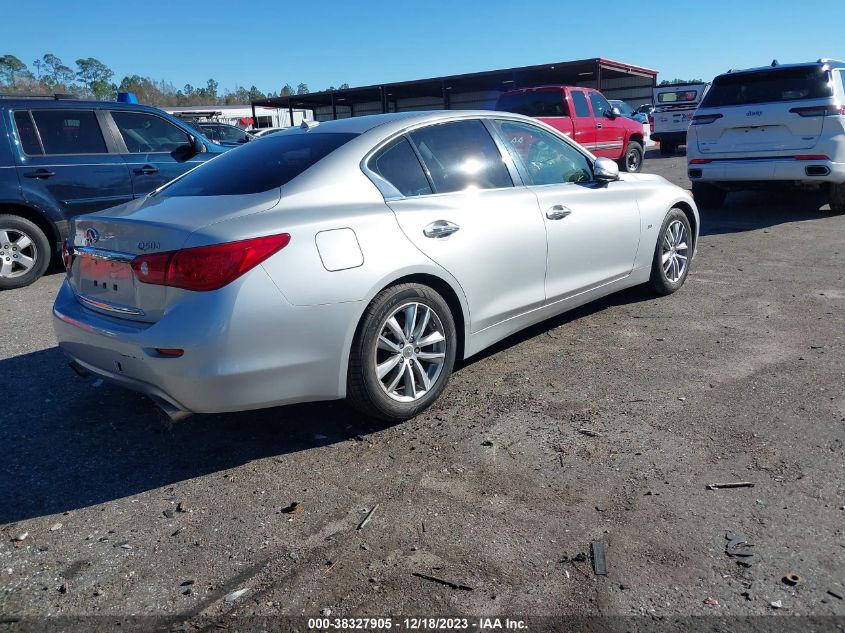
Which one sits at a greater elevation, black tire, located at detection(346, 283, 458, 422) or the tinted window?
the tinted window

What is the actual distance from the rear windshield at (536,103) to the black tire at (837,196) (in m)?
5.71

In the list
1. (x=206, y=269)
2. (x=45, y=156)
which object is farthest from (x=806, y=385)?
(x=45, y=156)

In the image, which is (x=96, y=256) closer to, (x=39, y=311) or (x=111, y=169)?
(x=39, y=311)

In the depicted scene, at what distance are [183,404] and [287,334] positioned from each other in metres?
0.55

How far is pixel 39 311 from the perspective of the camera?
6.40m

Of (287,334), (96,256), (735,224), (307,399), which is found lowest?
(735,224)

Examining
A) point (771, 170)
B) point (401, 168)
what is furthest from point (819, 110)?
point (401, 168)

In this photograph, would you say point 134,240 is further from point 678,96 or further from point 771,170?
point 678,96

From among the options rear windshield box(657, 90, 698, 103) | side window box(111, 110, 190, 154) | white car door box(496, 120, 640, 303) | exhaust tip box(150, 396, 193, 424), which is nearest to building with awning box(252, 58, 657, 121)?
rear windshield box(657, 90, 698, 103)

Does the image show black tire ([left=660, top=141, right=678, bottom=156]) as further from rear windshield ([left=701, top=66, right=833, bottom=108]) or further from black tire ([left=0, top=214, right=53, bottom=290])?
black tire ([left=0, top=214, right=53, bottom=290])

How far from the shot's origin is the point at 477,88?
116 ft

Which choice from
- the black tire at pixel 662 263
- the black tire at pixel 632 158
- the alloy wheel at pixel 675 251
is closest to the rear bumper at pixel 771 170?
the black tire at pixel 662 263

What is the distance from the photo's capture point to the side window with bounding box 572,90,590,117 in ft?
46.9

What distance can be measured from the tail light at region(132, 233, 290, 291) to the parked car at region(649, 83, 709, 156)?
2083 centimetres
